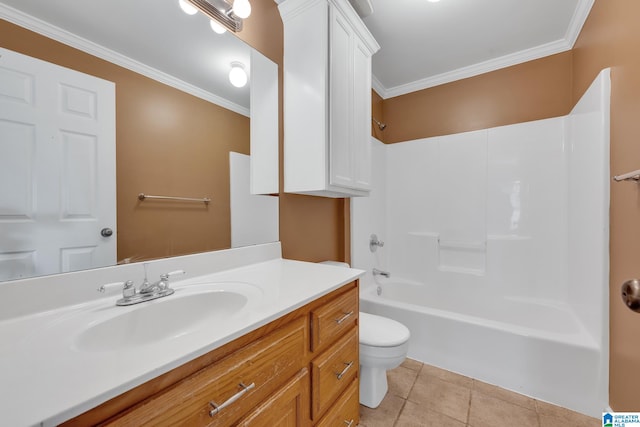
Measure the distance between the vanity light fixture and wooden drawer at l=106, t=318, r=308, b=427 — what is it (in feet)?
4.54

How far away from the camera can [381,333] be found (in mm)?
1471

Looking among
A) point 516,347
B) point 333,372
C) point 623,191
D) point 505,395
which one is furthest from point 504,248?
point 333,372

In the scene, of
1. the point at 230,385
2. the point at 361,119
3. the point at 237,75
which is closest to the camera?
the point at 230,385

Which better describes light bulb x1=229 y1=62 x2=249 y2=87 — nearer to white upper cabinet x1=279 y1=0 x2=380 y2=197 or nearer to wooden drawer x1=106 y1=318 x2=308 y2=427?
white upper cabinet x1=279 y1=0 x2=380 y2=197

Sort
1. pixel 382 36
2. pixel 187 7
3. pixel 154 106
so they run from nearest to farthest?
1. pixel 154 106
2. pixel 187 7
3. pixel 382 36

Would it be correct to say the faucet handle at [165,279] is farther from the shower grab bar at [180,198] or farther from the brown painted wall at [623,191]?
the brown painted wall at [623,191]

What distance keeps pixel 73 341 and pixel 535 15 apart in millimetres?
2993

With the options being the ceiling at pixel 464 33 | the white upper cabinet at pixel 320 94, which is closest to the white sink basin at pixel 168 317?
the white upper cabinet at pixel 320 94

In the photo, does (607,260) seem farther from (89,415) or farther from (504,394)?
(89,415)

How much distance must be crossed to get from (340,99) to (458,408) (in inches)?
76.8

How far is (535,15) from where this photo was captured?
181 cm

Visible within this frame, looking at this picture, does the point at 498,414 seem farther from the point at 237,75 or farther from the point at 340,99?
the point at 237,75

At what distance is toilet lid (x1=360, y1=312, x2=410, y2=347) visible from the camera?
139 centimetres

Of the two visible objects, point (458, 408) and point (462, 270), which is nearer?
point (458, 408)
